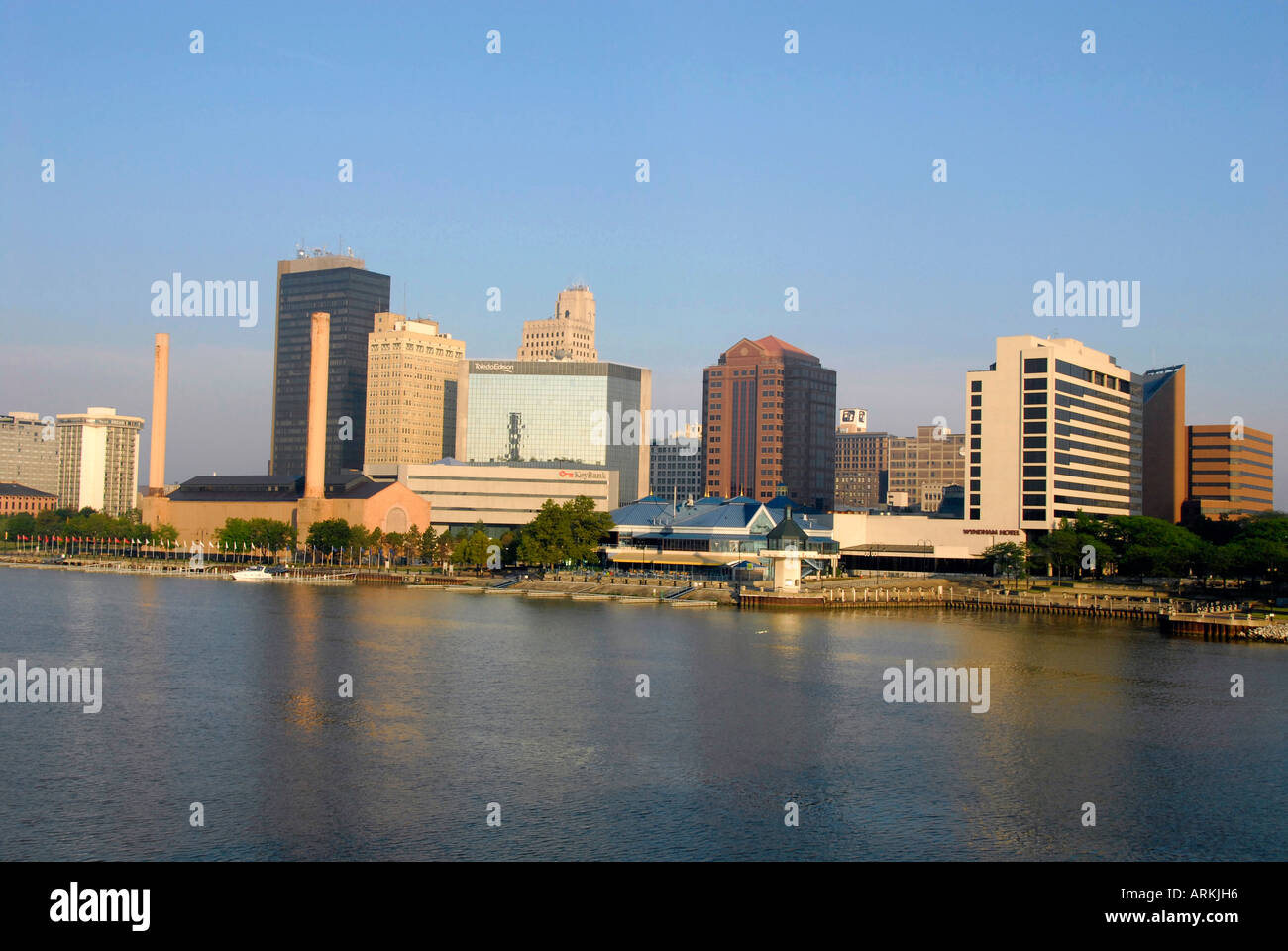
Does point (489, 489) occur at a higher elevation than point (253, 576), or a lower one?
higher

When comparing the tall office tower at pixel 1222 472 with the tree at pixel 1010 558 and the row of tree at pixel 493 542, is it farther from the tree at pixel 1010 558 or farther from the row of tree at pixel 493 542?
the row of tree at pixel 493 542

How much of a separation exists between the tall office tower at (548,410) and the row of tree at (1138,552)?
85.8 meters

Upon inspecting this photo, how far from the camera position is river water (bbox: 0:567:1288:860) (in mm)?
30750

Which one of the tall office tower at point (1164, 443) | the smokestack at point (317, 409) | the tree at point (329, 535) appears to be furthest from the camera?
the tall office tower at point (1164, 443)

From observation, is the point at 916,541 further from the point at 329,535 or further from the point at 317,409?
the point at 317,409

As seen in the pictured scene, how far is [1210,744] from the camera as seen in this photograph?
4234cm

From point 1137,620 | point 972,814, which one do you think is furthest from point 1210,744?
point 1137,620

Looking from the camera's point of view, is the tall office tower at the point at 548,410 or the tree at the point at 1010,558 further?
the tall office tower at the point at 548,410

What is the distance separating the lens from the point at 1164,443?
570 ft

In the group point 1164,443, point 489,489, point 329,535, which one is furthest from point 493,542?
point 1164,443
